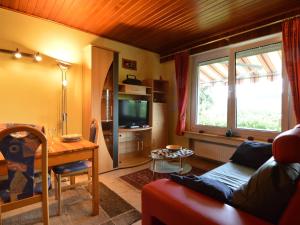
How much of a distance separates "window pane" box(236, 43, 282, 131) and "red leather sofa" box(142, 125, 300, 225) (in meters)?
2.11

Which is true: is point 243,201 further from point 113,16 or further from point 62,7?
point 62,7

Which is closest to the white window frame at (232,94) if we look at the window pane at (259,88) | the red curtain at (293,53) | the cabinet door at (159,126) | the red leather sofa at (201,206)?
the window pane at (259,88)

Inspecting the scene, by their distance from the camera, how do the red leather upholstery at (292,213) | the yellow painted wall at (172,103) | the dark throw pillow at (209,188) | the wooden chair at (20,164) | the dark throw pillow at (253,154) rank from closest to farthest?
the red leather upholstery at (292,213) < the dark throw pillow at (209,188) < the wooden chair at (20,164) < the dark throw pillow at (253,154) < the yellow painted wall at (172,103)

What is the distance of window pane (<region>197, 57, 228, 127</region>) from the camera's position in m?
3.48

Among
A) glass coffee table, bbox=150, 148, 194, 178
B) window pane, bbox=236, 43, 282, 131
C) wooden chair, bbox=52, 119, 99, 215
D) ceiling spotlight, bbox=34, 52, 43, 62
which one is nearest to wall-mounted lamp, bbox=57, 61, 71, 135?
ceiling spotlight, bbox=34, 52, 43, 62

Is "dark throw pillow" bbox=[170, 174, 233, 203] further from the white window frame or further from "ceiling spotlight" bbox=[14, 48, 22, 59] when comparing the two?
"ceiling spotlight" bbox=[14, 48, 22, 59]

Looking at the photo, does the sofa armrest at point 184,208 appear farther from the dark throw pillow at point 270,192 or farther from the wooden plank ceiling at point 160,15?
the wooden plank ceiling at point 160,15

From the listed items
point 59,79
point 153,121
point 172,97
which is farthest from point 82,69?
point 172,97

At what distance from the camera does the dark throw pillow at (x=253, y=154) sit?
2128 millimetres

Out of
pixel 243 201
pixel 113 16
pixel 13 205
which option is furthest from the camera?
pixel 113 16

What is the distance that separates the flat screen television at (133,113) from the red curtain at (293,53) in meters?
2.45

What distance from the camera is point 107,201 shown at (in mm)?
2229

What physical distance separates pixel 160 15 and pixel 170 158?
210 centimetres

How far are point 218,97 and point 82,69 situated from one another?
8.47 ft
